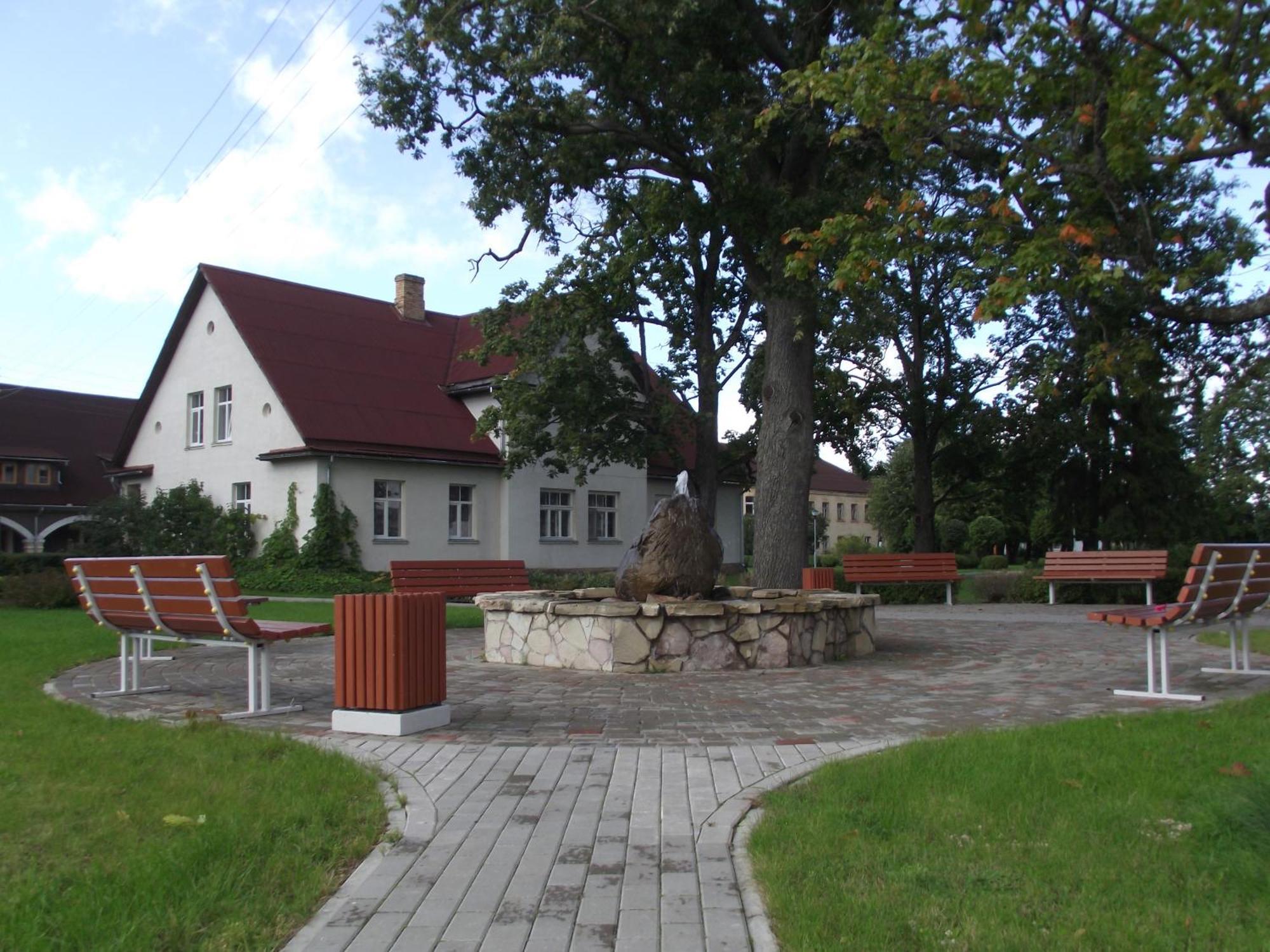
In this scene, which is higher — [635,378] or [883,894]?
[635,378]

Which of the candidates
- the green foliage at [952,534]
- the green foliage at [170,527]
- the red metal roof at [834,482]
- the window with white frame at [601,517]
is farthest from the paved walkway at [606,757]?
the red metal roof at [834,482]

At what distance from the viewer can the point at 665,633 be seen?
9.51 metres

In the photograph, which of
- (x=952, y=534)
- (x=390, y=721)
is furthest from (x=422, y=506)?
(x=952, y=534)

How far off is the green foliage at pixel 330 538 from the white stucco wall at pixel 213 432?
0.56 metres

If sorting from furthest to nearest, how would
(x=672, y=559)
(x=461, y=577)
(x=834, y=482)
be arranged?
(x=834, y=482), (x=461, y=577), (x=672, y=559)

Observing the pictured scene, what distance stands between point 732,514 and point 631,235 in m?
18.9

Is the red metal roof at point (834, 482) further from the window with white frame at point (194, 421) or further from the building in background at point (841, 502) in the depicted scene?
the window with white frame at point (194, 421)

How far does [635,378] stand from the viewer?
2811 cm

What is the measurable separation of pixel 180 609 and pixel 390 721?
2.04m

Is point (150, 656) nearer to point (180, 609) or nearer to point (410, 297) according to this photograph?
point (180, 609)

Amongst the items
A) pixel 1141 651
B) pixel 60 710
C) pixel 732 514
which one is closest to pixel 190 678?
pixel 60 710

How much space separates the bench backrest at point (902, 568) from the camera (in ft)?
64.7

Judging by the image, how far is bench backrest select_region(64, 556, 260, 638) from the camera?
7.07m

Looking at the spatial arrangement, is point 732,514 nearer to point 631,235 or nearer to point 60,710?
point 631,235
